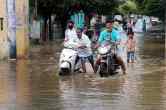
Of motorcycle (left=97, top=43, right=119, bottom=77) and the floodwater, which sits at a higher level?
motorcycle (left=97, top=43, right=119, bottom=77)

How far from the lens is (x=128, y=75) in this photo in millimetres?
18891

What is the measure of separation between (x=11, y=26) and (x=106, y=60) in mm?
8446

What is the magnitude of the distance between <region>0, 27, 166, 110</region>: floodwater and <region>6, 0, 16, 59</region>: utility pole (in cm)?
408

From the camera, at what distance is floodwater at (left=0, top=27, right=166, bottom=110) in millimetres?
12250

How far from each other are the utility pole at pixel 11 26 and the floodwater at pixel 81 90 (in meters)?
4.08

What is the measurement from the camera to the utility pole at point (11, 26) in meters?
25.6

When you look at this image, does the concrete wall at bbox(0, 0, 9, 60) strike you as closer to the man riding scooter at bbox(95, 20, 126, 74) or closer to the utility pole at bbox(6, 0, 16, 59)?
the utility pole at bbox(6, 0, 16, 59)

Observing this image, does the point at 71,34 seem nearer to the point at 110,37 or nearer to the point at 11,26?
the point at 110,37

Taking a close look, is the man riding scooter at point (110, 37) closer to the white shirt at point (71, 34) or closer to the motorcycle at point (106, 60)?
the motorcycle at point (106, 60)

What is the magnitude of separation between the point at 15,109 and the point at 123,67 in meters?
7.67

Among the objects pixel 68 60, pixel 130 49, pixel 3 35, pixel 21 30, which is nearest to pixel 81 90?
pixel 68 60

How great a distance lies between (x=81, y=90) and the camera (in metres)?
14.9

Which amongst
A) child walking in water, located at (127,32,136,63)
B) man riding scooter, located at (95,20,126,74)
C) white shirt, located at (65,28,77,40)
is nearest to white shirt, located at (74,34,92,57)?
white shirt, located at (65,28,77,40)

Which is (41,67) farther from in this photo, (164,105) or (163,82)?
(164,105)
